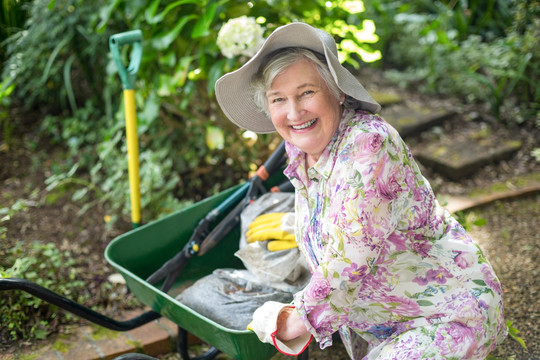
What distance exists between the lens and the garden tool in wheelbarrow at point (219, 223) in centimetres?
203

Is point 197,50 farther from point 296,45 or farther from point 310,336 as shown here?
point 310,336

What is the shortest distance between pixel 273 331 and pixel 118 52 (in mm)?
1334

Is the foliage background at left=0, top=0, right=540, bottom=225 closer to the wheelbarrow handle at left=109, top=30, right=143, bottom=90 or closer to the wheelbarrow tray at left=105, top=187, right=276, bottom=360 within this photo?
the wheelbarrow handle at left=109, top=30, right=143, bottom=90

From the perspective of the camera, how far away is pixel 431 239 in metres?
1.54

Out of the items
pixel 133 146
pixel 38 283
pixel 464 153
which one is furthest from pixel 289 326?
A: pixel 464 153

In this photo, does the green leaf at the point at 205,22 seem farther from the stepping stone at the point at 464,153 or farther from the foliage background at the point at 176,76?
the stepping stone at the point at 464,153

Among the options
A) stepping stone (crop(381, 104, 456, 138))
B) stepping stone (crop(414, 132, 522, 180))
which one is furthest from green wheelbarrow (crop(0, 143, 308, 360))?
stepping stone (crop(381, 104, 456, 138))

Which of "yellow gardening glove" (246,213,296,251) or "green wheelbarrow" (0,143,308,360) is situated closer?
"green wheelbarrow" (0,143,308,360)

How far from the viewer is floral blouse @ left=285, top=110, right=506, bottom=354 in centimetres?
134

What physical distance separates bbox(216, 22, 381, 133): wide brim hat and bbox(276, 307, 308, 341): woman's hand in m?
0.62

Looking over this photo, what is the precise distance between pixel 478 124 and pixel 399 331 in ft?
9.53

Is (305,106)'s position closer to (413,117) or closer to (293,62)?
(293,62)

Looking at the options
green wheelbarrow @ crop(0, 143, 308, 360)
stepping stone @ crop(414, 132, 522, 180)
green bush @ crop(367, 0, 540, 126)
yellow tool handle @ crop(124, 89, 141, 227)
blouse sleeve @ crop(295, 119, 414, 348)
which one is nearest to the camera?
blouse sleeve @ crop(295, 119, 414, 348)

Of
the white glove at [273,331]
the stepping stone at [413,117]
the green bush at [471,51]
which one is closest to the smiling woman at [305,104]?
the white glove at [273,331]
